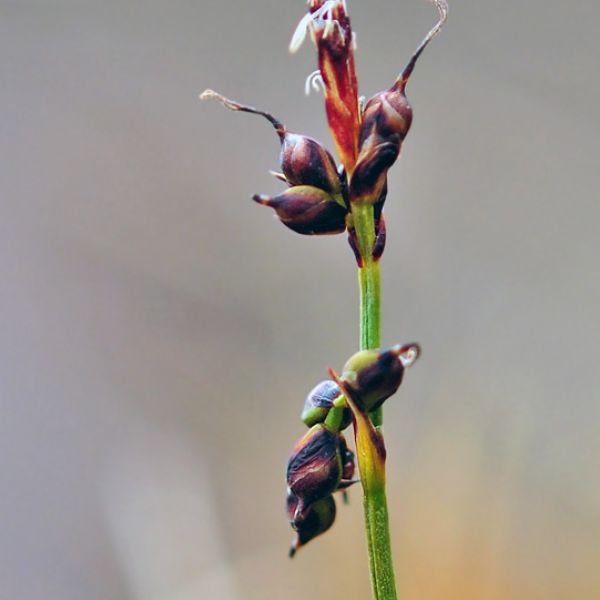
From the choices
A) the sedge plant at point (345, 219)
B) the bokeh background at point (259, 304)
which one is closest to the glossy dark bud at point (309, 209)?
the sedge plant at point (345, 219)

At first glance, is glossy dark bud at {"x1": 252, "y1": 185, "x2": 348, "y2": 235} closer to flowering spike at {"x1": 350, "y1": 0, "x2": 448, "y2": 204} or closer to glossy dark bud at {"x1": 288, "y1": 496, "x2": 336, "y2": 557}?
flowering spike at {"x1": 350, "y1": 0, "x2": 448, "y2": 204}

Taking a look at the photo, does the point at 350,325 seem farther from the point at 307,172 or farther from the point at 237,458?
the point at 307,172

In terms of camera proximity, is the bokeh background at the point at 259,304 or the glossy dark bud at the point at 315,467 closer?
the glossy dark bud at the point at 315,467

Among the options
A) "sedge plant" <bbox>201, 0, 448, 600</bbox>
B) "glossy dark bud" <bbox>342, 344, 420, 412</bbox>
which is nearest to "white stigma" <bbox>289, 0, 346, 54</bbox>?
"sedge plant" <bbox>201, 0, 448, 600</bbox>

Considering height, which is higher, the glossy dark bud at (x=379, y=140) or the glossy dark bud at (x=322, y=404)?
the glossy dark bud at (x=379, y=140)

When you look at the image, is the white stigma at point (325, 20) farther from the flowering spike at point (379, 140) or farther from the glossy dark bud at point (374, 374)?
the glossy dark bud at point (374, 374)

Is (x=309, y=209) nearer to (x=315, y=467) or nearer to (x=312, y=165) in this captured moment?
(x=312, y=165)

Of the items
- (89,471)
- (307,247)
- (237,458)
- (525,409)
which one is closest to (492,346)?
(525,409)
